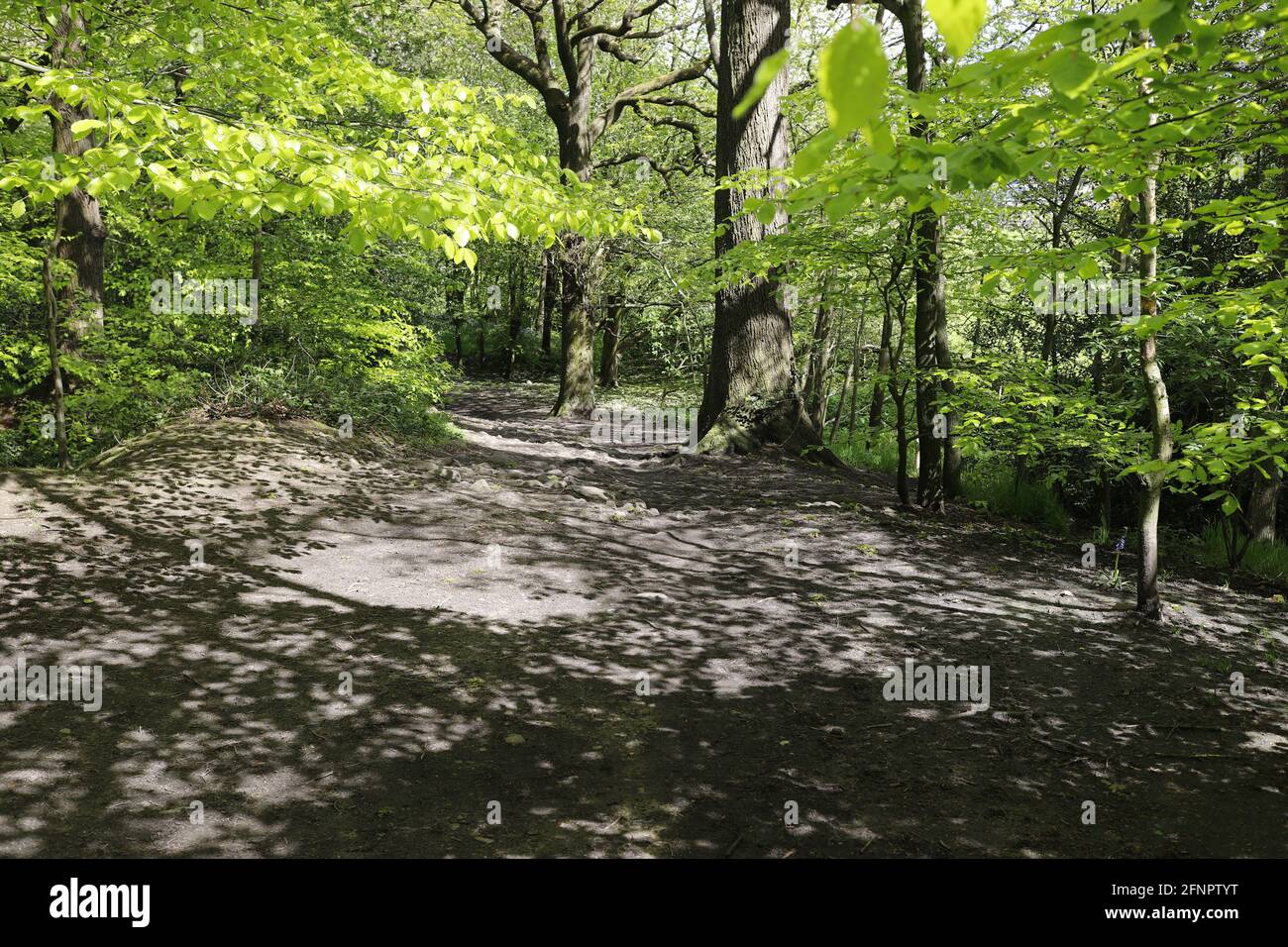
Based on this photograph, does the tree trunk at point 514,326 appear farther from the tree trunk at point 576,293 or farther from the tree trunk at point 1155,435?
the tree trunk at point 1155,435

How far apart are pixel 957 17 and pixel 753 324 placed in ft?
33.3

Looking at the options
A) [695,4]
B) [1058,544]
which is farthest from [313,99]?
[695,4]

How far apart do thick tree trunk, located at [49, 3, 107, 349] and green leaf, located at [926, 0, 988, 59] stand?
1074 cm

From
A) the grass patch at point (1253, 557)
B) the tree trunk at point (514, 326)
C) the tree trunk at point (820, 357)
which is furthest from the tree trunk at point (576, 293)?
the grass patch at point (1253, 557)

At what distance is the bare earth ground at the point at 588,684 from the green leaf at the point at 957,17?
3.00 meters

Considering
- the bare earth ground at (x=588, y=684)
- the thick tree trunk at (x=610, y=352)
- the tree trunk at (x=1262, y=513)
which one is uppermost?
the thick tree trunk at (x=610, y=352)

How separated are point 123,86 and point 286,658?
3.24 m

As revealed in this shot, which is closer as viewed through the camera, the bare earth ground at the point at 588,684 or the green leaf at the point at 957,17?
the green leaf at the point at 957,17

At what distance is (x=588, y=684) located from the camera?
4.81 meters

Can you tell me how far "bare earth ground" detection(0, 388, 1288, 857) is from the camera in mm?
3375

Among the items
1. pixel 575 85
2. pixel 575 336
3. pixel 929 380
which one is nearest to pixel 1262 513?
pixel 929 380

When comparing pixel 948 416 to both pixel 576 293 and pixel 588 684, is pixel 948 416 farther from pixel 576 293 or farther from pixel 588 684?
pixel 576 293

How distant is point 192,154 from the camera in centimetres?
441

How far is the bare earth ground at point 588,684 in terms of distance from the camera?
3375 millimetres
